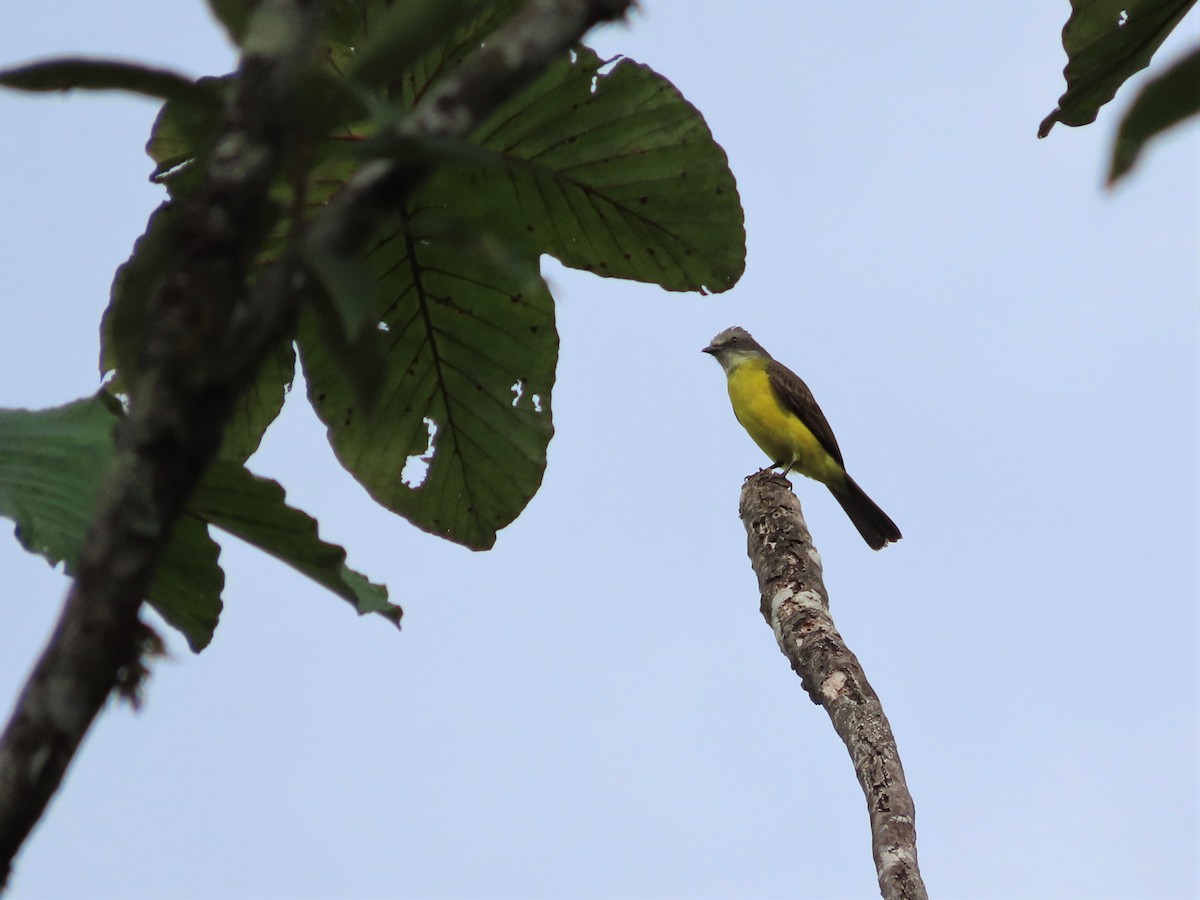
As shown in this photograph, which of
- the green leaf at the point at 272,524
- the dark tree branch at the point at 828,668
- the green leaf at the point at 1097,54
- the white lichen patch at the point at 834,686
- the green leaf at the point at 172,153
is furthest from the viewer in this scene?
the white lichen patch at the point at 834,686

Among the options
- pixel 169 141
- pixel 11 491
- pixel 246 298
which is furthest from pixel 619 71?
pixel 246 298

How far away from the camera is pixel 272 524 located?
224 cm

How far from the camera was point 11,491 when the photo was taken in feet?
7.40

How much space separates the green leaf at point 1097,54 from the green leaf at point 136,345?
1.82m

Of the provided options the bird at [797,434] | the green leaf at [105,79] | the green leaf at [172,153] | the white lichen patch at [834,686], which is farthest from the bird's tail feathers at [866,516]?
the green leaf at [105,79]

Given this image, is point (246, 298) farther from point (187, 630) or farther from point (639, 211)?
point (639, 211)

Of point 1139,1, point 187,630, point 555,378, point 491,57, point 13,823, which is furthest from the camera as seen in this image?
point 555,378

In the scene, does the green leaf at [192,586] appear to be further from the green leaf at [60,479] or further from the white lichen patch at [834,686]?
the white lichen patch at [834,686]

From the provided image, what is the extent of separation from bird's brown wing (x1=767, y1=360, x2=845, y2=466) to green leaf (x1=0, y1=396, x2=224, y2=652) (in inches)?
392

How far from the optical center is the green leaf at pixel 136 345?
63.4 inches

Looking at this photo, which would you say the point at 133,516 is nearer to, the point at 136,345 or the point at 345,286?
the point at 345,286

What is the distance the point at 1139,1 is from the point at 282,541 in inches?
79.4

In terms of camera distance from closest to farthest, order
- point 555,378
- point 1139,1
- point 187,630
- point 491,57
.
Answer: point 491,57
point 187,630
point 1139,1
point 555,378

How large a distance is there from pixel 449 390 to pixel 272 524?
0.92 m
